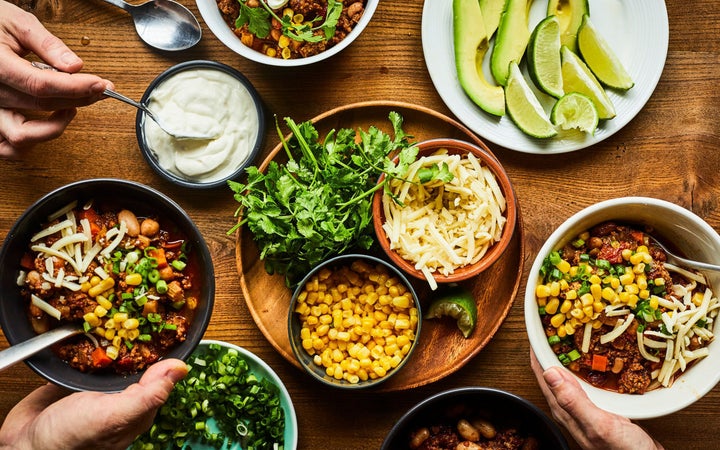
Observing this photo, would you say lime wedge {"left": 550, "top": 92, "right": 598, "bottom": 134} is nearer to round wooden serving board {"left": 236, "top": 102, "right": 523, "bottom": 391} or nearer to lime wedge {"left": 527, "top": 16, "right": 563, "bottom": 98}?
lime wedge {"left": 527, "top": 16, "right": 563, "bottom": 98}

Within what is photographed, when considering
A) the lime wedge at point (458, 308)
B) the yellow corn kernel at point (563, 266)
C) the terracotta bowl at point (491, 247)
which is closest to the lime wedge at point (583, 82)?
the terracotta bowl at point (491, 247)

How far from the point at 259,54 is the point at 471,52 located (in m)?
0.94

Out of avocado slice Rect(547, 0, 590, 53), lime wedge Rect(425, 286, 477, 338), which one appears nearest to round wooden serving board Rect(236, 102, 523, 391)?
lime wedge Rect(425, 286, 477, 338)

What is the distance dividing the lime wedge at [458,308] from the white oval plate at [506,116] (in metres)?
0.70

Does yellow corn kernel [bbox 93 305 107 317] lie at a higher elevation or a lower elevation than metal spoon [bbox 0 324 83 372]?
Answer: higher

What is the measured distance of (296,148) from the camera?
285cm

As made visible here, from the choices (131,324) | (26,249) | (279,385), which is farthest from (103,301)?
(279,385)

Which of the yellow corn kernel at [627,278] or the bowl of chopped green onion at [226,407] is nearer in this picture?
the yellow corn kernel at [627,278]

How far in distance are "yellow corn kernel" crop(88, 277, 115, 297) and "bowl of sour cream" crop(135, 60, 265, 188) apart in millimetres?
556

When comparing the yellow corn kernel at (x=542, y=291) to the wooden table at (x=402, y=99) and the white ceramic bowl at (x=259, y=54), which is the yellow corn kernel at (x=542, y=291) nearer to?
the wooden table at (x=402, y=99)

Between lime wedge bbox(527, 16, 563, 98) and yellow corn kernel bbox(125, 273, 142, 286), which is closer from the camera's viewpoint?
yellow corn kernel bbox(125, 273, 142, 286)

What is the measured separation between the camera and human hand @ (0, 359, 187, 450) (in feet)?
7.53

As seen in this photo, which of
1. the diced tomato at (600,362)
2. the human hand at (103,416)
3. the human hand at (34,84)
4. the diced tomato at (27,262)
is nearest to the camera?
the human hand at (103,416)

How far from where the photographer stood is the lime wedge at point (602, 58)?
9.61ft
